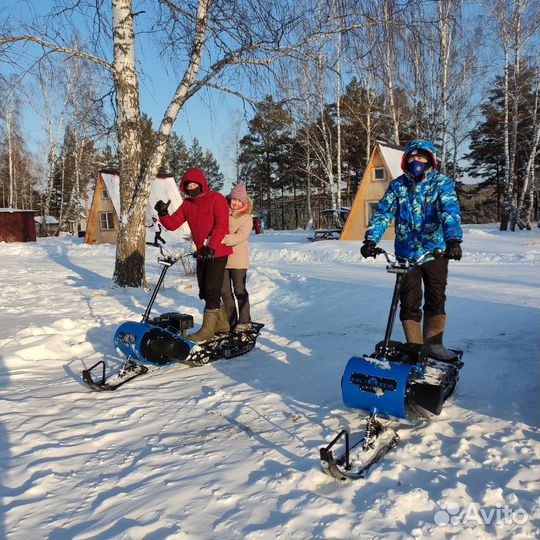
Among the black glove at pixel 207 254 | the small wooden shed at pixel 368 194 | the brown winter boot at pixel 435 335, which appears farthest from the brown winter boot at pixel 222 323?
the small wooden shed at pixel 368 194

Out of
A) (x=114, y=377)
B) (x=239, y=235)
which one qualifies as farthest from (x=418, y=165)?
(x=114, y=377)

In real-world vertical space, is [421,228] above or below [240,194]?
below

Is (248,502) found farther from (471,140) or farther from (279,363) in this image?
(471,140)

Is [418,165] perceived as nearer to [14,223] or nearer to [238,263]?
[238,263]

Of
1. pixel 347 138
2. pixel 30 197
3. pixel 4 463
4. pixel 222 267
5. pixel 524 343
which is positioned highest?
pixel 347 138

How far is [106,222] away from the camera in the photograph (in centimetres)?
3167

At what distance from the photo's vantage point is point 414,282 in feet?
12.7

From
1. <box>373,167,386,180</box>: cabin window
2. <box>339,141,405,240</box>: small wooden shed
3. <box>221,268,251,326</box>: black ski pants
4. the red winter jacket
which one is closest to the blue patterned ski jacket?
the red winter jacket

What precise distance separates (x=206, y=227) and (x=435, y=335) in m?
2.77

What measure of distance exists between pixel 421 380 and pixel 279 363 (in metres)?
2.08

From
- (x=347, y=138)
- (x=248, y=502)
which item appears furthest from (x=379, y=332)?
(x=347, y=138)

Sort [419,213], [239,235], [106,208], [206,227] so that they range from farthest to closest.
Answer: [106,208], [239,235], [206,227], [419,213]

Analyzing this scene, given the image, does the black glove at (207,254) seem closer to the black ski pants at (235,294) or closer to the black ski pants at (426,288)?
the black ski pants at (235,294)

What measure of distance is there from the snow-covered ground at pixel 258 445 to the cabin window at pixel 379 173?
63.9ft
